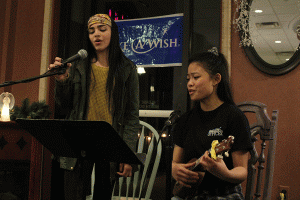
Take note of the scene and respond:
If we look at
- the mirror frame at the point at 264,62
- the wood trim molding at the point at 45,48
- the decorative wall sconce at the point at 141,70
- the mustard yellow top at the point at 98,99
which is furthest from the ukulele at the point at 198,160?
the wood trim molding at the point at 45,48

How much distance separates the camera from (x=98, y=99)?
5.04ft

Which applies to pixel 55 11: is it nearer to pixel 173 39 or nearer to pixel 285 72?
pixel 173 39

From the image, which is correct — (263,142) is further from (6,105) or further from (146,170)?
(6,105)

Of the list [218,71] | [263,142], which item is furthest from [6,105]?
[263,142]

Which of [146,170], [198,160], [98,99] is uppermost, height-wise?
[98,99]

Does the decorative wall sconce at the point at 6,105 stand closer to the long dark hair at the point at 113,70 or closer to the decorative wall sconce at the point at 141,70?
the decorative wall sconce at the point at 141,70

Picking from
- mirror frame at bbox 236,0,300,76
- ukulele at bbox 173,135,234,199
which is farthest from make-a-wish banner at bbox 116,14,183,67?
ukulele at bbox 173,135,234,199

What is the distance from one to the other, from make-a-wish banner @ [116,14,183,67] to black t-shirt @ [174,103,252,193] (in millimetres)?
1302

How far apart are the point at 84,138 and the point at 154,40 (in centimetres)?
206

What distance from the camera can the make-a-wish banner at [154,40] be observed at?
110 inches

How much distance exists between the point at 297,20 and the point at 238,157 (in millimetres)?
1522

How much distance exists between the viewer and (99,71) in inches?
62.2

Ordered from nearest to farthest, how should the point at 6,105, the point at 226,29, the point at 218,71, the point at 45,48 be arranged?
the point at 218,71, the point at 226,29, the point at 6,105, the point at 45,48

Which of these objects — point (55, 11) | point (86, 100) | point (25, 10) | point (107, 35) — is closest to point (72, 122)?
point (86, 100)
